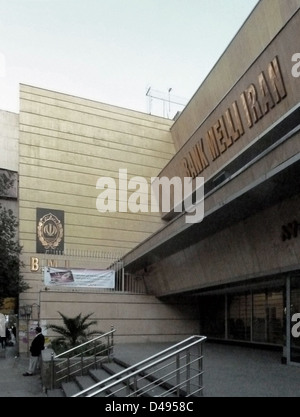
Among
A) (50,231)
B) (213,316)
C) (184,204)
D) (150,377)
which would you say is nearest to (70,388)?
(150,377)

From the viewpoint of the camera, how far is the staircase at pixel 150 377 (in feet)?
21.9

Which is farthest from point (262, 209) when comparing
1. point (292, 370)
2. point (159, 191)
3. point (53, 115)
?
point (53, 115)

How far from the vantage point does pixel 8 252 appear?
1852cm

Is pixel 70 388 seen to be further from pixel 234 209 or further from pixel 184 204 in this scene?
pixel 184 204

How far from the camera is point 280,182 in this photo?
29.0 feet

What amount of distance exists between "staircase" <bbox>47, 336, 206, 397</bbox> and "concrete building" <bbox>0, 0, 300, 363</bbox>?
366cm

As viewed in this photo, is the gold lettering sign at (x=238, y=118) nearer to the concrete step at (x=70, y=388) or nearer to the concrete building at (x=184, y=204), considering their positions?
the concrete building at (x=184, y=204)

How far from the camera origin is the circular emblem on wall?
25.2 m

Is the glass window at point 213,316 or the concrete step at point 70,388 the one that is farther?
the glass window at point 213,316

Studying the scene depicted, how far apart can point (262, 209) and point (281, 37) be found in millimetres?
4686

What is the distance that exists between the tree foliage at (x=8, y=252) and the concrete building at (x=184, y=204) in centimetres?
150

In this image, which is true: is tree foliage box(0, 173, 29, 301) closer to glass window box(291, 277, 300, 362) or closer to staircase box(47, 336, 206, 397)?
staircase box(47, 336, 206, 397)

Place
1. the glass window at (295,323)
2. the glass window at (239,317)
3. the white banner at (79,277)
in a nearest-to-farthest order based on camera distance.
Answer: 1. the glass window at (295,323)
2. the glass window at (239,317)
3. the white banner at (79,277)

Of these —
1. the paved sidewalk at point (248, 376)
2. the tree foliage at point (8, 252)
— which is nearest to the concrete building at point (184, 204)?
the paved sidewalk at point (248, 376)
